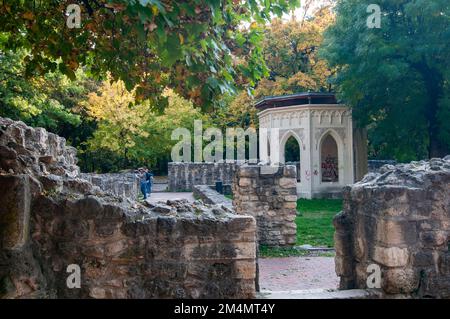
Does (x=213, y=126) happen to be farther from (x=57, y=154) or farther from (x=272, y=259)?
(x=57, y=154)

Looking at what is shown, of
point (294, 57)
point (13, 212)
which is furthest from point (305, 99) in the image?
point (13, 212)

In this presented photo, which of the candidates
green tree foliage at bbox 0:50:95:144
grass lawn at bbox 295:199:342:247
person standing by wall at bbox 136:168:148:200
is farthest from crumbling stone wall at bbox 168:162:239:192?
grass lawn at bbox 295:199:342:247

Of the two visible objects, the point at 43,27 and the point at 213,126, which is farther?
the point at 213,126

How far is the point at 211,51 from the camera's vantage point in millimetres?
5215

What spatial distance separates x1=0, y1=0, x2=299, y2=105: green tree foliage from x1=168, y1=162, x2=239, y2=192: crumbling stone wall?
2184 centimetres

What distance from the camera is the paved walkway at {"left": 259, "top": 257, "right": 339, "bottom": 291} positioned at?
7.90m

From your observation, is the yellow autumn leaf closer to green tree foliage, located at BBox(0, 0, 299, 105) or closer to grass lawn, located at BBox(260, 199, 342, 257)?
green tree foliage, located at BBox(0, 0, 299, 105)

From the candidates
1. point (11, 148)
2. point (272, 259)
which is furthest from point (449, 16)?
point (11, 148)

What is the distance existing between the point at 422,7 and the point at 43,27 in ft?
45.8

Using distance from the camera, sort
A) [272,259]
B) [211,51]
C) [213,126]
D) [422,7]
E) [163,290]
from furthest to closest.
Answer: [213,126]
[422,7]
[272,259]
[211,51]
[163,290]

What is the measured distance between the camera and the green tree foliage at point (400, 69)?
16.9m

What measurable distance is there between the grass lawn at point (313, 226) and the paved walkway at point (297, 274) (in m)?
0.68

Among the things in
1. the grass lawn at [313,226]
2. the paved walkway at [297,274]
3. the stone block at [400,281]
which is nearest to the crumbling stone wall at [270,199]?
the grass lawn at [313,226]

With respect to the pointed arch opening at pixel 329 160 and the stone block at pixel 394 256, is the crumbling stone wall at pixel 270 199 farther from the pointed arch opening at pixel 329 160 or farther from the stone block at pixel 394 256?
the pointed arch opening at pixel 329 160
